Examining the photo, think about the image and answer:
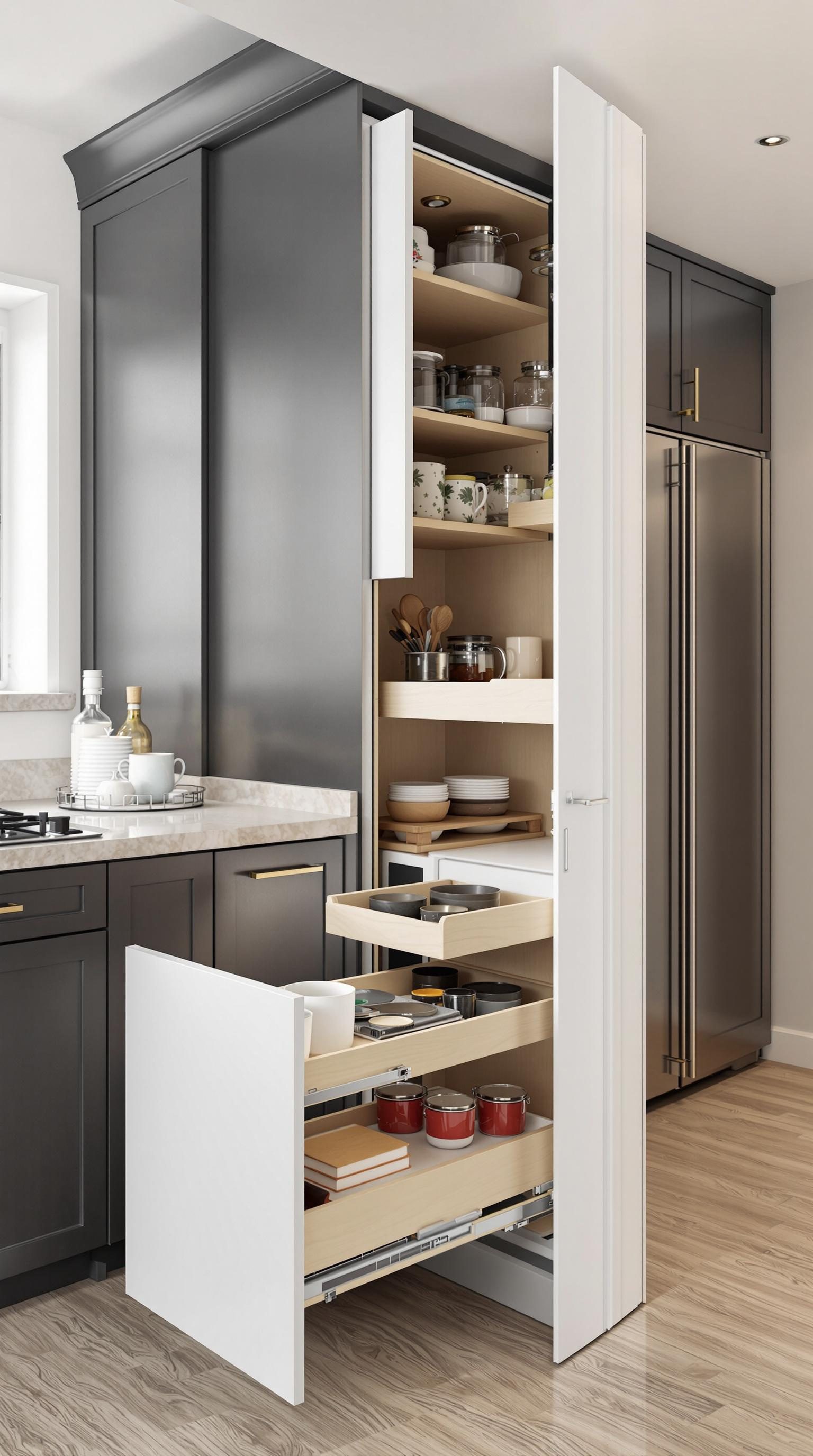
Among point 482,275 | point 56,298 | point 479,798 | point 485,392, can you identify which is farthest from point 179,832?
point 56,298

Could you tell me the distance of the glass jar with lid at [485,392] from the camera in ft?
8.82

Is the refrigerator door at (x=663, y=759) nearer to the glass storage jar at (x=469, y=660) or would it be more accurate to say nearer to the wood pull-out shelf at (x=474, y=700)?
the glass storage jar at (x=469, y=660)

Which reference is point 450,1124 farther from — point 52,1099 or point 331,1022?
A: point 52,1099

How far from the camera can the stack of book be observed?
1.86 m

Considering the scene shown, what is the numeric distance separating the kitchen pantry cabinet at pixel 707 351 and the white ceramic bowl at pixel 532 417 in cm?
66

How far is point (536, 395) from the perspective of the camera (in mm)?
2727

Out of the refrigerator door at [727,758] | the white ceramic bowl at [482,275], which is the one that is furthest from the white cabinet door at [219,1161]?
the refrigerator door at [727,758]

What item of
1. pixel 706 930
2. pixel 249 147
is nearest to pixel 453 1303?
pixel 706 930

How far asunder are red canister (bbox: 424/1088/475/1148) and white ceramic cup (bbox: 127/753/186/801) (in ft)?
3.36

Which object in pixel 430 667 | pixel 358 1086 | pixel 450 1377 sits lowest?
pixel 450 1377

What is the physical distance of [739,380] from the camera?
364 cm

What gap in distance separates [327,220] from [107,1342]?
2.23 metres

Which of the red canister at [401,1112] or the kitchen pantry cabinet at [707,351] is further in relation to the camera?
the kitchen pantry cabinet at [707,351]

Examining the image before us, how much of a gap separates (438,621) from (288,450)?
19.9 inches
